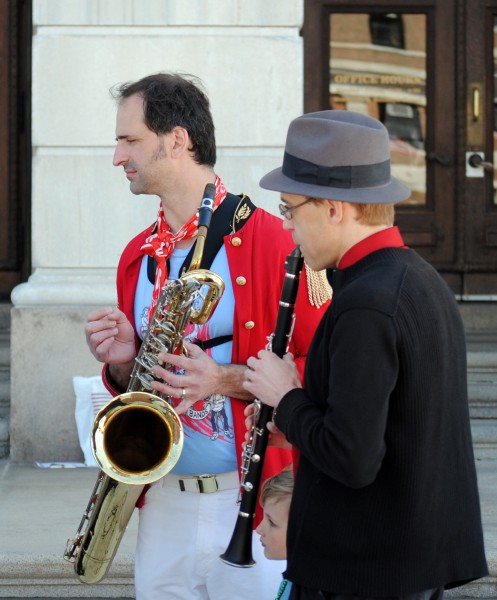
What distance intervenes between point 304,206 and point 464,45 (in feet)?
19.4

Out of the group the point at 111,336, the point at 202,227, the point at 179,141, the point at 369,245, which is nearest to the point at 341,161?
the point at 369,245

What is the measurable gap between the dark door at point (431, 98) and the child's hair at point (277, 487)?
5283 mm

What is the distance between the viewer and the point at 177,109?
3.11m

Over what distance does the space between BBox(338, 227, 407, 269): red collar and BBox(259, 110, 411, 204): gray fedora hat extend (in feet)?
0.23

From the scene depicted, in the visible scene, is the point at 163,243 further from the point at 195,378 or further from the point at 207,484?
the point at 207,484

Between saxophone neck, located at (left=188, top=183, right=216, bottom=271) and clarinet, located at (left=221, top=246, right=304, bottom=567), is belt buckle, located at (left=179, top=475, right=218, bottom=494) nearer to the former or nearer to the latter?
clarinet, located at (left=221, top=246, right=304, bottom=567)

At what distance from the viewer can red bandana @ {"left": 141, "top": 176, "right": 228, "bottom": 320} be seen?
3078mm

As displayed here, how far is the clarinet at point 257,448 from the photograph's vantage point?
2621mm

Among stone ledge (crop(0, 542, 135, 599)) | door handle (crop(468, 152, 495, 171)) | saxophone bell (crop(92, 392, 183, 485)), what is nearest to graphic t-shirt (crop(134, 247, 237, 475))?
saxophone bell (crop(92, 392, 183, 485))

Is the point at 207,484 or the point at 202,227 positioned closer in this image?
the point at 202,227

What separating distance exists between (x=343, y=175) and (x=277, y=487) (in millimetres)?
864

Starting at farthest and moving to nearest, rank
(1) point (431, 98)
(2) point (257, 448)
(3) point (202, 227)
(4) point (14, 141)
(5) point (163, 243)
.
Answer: (1) point (431, 98) → (4) point (14, 141) → (5) point (163, 243) → (3) point (202, 227) → (2) point (257, 448)

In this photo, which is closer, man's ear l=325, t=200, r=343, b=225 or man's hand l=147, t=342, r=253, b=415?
man's ear l=325, t=200, r=343, b=225

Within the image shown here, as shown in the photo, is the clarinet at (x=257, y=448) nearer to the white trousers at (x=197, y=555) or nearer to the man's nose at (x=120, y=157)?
the white trousers at (x=197, y=555)
